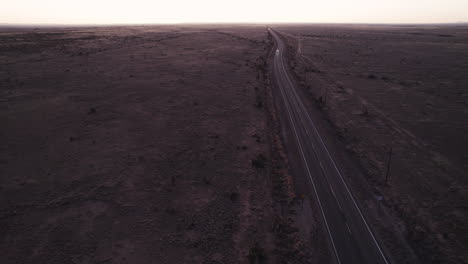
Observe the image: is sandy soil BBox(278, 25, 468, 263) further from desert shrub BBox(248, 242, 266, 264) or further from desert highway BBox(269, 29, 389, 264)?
desert shrub BBox(248, 242, 266, 264)

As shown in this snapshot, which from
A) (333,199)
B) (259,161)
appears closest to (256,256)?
(333,199)

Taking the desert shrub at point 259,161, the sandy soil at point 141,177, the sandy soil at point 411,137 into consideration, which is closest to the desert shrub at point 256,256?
the sandy soil at point 141,177

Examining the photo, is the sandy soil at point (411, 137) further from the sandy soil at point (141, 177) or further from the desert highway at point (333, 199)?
the sandy soil at point (141, 177)

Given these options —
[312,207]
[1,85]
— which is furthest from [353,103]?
[1,85]

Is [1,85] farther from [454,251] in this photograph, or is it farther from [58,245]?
[454,251]

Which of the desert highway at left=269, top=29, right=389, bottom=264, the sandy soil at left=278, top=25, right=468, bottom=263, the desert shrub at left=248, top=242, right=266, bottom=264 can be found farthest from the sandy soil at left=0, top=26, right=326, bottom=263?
the sandy soil at left=278, top=25, right=468, bottom=263
